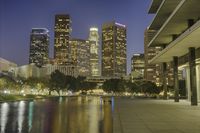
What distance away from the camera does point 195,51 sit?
A: 4400 centimetres

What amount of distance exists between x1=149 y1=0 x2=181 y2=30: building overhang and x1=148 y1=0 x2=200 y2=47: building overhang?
3648 mm

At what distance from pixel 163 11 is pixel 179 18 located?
11138mm

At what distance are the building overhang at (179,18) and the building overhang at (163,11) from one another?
3.65 meters

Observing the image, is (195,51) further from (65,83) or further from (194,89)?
(65,83)

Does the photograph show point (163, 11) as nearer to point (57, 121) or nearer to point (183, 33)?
point (183, 33)

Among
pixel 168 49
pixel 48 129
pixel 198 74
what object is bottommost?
pixel 48 129

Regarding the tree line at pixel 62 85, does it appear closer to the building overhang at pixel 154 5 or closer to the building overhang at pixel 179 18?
the building overhang at pixel 154 5

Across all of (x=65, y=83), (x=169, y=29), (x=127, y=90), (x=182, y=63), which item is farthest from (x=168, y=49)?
(x=127, y=90)

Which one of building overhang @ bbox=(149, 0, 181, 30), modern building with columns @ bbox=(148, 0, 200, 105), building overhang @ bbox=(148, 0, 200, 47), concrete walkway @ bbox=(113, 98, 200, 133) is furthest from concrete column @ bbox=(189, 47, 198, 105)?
concrete walkway @ bbox=(113, 98, 200, 133)

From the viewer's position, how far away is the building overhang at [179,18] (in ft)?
114

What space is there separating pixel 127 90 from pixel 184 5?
15581cm

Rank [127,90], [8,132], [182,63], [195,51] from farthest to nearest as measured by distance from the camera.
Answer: [127,90] → [182,63] → [195,51] → [8,132]

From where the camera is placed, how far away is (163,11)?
5322 cm

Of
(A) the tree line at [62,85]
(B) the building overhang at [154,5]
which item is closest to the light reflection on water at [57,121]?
(B) the building overhang at [154,5]
